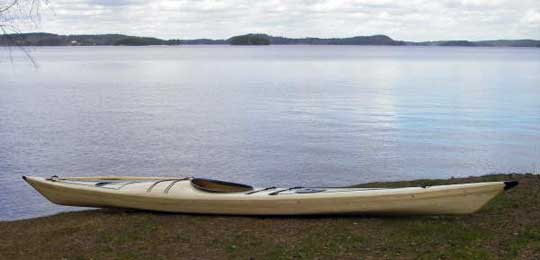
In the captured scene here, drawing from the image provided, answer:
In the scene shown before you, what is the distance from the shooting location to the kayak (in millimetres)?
9812

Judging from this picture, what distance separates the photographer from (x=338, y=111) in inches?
1396

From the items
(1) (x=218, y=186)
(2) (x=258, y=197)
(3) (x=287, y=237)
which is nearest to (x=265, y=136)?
(1) (x=218, y=186)

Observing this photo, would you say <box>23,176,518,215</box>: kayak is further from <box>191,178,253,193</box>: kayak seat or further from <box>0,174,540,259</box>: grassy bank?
<box>0,174,540,259</box>: grassy bank

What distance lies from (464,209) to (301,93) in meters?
38.8

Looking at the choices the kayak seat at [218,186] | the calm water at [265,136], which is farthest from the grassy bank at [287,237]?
the calm water at [265,136]

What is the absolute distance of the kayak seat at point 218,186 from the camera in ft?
37.7

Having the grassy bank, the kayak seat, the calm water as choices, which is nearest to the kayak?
the kayak seat

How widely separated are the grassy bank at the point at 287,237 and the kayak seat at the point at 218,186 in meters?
0.73

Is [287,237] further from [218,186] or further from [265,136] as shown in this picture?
[265,136]

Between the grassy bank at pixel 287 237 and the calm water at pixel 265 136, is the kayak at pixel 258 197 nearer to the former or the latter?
the grassy bank at pixel 287 237

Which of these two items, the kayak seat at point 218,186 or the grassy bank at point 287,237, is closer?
the grassy bank at point 287,237

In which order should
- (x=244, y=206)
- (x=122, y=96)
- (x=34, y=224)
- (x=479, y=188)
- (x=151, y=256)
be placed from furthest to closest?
1. (x=122, y=96)
2. (x=34, y=224)
3. (x=244, y=206)
4. (x=479, y=188)
5. (x=151, y=256)

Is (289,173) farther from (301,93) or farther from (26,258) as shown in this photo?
(301,93)

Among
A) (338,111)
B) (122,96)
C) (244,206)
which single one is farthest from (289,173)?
(122,96)
